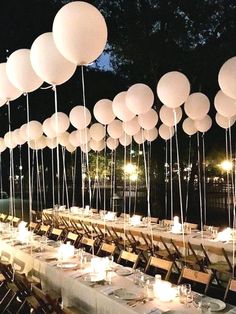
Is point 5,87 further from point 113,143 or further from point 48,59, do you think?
point 113,143

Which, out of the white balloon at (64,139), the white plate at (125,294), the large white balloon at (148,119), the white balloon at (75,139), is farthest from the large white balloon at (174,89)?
the white balloon at (64,139)

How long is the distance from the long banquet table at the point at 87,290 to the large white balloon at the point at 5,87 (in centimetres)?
255

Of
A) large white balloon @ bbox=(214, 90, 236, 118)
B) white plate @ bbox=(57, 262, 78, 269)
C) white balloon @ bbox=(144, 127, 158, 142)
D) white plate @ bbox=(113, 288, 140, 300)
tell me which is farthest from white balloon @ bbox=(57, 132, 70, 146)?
white plate @ bbox=(113, 288, 140, 300)

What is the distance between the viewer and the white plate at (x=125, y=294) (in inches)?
167

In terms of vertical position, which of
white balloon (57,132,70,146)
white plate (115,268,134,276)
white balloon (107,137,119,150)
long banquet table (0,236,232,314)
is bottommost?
long banquet table (0,236,232,314)

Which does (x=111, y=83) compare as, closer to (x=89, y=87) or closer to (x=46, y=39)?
(x=89, y=87)

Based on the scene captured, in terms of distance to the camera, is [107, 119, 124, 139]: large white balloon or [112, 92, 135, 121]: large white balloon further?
[107, 119, 124, 139]: large white balloon

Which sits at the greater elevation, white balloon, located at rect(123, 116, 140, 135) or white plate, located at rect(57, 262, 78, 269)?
white balloon, located at rect(123, 116, 140, 135)

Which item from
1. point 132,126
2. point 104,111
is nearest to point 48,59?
point 104,111

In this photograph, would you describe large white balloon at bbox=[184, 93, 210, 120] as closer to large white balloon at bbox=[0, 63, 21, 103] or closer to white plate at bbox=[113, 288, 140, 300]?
large white balloon at bbox=[0, 63, 21, 103]

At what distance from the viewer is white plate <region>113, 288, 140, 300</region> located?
4238mm

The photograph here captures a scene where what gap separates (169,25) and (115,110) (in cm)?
680

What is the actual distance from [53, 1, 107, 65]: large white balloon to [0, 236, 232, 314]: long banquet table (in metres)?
2.67

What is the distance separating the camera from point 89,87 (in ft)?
55.4
